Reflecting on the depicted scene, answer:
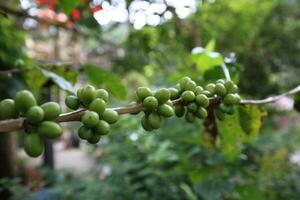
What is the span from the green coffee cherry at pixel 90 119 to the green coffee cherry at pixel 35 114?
0.05 meters

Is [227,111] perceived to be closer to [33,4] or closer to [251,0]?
[33,4]

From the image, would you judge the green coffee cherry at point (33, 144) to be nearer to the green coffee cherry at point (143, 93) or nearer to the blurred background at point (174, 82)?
the green coffee cherry at point (143, 93)

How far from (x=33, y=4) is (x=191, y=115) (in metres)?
1.83

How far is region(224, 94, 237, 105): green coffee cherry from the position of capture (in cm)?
53

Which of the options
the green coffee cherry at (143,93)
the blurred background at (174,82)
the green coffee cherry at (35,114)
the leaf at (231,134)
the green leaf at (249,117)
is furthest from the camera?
the blurred background at (174,82)

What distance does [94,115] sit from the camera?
1.27 feet

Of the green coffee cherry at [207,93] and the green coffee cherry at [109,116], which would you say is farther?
the green coffee cherry at [207,93]

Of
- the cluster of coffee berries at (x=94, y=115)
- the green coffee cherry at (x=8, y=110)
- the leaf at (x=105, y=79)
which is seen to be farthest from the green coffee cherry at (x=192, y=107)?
the leaf at (x=105, y=79)

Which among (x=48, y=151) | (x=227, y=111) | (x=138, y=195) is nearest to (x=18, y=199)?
(x=138, y=195)

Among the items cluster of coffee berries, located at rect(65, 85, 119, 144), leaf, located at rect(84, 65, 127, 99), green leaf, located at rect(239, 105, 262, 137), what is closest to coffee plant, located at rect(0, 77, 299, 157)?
cluster of coffee berries, located at rect(65, 85, 119, 144)

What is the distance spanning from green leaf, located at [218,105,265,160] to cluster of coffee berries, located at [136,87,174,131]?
0.35 m

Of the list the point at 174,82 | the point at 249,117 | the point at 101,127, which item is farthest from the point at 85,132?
→ the point at 174,82

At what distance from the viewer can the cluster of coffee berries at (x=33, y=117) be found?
353 mm

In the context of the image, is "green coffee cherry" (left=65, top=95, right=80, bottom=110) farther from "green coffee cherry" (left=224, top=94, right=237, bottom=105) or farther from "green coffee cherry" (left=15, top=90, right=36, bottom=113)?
"green coffee cherry" (left=224, top=94, right=237, bottom=105)
